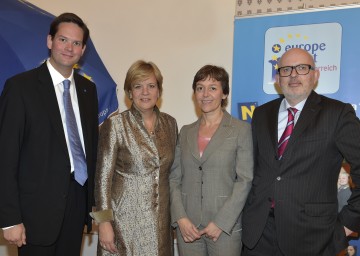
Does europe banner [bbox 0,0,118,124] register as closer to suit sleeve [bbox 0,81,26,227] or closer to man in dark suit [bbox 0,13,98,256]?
man in dark suit [bbox 0,13,98,256]

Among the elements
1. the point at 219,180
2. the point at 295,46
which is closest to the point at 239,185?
the point at 219,180

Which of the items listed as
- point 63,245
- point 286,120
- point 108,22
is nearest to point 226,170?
point 286,120

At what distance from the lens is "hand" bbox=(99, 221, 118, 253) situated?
91.8 inches

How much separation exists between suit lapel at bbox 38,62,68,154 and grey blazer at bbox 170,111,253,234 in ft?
2.59

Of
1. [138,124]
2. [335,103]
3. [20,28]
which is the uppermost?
[20,28]

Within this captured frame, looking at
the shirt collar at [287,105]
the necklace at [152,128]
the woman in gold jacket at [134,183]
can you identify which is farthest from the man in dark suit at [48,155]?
the shirt collar at [287,105]

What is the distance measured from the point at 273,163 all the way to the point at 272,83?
3.99 ft

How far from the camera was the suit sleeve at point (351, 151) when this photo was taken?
81.4 inches

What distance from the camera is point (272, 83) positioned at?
10.7 feet

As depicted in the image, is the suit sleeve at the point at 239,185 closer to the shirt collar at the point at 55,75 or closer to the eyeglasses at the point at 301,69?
the eyeglasses at the point at 301,69

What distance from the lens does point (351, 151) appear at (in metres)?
2.07

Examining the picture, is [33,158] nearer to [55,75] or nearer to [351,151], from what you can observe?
[55,75]

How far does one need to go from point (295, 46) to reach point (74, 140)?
6.51ft

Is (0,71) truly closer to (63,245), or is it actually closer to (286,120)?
(63,245)
